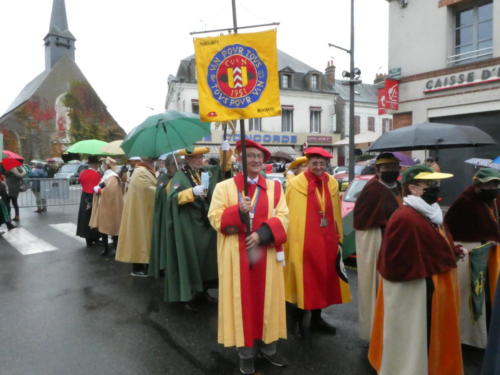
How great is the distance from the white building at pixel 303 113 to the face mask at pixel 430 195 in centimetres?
2886

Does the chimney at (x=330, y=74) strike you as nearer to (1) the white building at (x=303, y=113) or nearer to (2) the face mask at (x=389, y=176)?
(1) the white building at (x=303, y=113)

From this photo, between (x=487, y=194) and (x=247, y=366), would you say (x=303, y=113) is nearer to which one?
(x=487, y=194)

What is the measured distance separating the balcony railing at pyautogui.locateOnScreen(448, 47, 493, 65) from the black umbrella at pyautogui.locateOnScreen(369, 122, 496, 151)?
27.8ft

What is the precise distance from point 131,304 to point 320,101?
32.5m

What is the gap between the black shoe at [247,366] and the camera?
119 inches

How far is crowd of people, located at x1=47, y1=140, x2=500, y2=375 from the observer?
8.59 feet

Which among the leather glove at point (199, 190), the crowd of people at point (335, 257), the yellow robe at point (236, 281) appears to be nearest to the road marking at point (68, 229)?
the crowd of people at point (335, 257)

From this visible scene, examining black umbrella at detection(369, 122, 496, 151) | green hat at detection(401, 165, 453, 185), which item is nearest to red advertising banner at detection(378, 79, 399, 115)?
black umbrella at detection(369, 122, 496, 151)

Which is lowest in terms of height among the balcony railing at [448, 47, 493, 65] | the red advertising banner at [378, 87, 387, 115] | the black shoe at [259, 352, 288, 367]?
the black shoe at [259, 352, 288, 367]

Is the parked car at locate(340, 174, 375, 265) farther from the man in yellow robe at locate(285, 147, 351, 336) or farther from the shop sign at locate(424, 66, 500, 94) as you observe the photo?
the shop sign at locate(424, 66, 500, 94)

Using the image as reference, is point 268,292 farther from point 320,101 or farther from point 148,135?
point 320,101

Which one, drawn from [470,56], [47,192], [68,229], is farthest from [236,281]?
[47,192]

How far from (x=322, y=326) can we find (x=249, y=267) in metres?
1.45

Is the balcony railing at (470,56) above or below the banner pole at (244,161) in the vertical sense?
above
